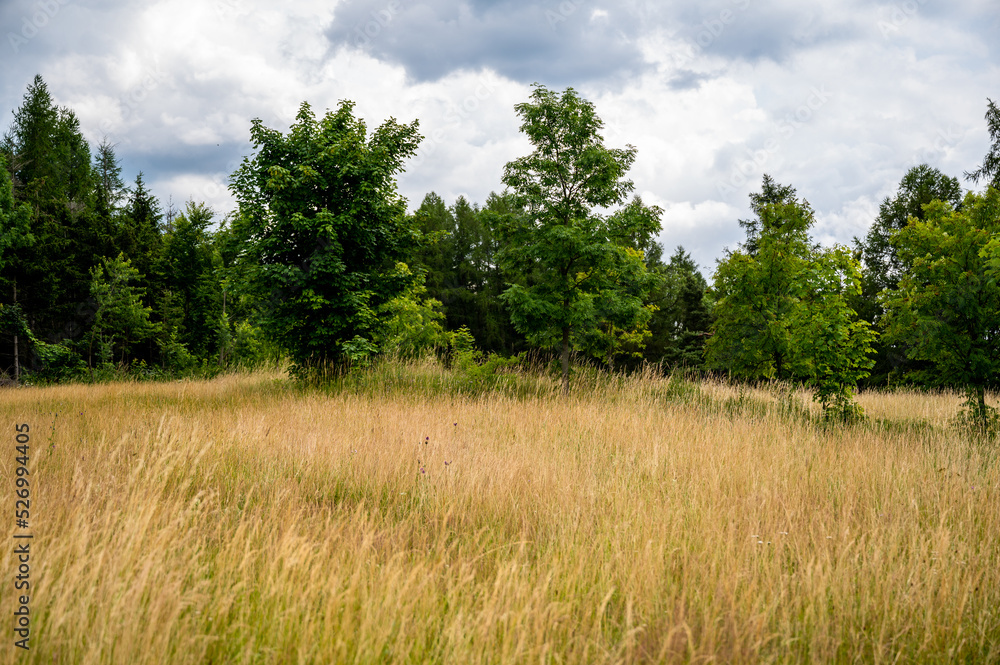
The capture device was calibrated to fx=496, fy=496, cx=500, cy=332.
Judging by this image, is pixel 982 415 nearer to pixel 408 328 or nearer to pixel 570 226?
pixel 570 226

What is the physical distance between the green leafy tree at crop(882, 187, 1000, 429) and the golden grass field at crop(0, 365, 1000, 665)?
94.9 inches

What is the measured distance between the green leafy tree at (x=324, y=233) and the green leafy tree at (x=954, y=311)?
967 cm

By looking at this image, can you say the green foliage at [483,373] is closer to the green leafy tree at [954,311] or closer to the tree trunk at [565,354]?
the tree trunk at [565,354]

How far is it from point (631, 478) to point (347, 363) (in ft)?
27.0

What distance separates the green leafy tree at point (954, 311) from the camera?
26.0 ft

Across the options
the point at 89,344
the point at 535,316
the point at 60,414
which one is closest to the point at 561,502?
the point at 535,316

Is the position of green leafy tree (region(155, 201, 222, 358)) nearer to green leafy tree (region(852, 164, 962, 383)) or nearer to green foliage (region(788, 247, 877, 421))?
green foliage (region(788, 247, 877, 421))

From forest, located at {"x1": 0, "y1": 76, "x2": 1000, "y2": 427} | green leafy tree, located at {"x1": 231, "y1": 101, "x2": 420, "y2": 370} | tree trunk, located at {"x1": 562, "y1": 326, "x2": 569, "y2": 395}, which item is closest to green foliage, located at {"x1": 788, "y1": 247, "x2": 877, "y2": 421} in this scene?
forest, located at {"x1": 0, "y1": 76, "x2": 1000, "y2": 427}

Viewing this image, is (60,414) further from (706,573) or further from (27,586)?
(706,573)

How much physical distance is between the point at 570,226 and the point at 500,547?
860cm

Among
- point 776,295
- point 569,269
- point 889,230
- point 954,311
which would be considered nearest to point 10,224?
point 569,269

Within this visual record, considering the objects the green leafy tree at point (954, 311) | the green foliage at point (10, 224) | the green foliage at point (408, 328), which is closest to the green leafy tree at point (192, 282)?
the green foliage at point (10, 224)

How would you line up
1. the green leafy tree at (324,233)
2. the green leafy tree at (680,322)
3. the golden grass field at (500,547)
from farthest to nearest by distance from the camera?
the green leafy tree at (680,322)
the green leafy tree at (324,233)
the golden grass field at (500,547)

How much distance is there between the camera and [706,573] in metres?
2.72
